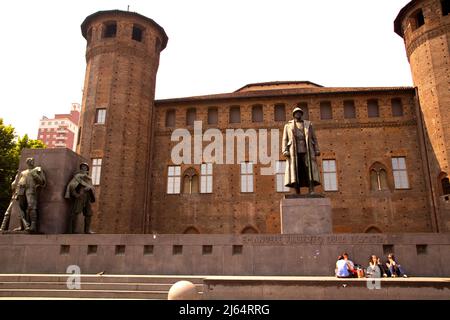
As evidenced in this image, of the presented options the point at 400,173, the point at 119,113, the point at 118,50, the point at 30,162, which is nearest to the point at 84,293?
the point at 30,162

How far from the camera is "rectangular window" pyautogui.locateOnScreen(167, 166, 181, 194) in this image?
26.5 meters

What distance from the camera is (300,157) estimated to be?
12625mm

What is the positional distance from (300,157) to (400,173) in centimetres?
1587

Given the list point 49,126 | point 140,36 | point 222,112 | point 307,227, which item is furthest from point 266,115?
point 49,126

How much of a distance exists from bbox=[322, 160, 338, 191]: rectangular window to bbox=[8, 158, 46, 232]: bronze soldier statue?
61.0 ft

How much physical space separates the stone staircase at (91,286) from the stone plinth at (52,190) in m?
2.24

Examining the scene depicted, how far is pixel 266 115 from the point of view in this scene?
2744 cm

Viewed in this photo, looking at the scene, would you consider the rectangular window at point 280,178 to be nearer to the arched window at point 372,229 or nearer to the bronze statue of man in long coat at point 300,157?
the arched window at point 372,229

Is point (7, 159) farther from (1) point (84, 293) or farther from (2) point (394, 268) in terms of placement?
(2) point (394, 268)

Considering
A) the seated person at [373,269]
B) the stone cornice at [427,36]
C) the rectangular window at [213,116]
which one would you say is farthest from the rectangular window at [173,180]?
the stone cornice at [427,36]

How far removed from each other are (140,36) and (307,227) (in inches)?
895

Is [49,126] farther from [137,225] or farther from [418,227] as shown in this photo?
[418,227]

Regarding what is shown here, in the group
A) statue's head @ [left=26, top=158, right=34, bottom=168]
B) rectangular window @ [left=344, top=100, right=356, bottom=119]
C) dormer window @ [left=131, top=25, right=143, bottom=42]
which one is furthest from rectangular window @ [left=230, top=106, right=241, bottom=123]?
statue's head @ [left=26, top=158, right=34, bottom=168]

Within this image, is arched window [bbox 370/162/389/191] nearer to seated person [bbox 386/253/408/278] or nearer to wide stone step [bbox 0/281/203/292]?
seated person [bbox 386/253/408/278]
